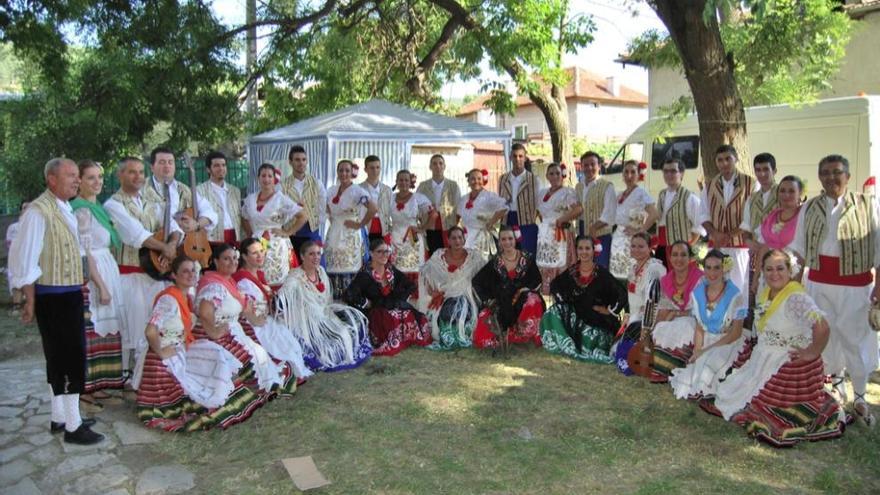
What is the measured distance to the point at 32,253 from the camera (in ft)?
12.5

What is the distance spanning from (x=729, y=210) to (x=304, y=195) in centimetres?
368

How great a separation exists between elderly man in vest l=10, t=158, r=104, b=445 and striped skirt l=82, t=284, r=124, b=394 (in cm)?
55

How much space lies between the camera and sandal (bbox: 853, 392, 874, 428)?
432cm

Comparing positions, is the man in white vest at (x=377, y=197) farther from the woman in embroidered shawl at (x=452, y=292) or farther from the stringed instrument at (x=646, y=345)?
the stringed instrument at (x=646, y=345)

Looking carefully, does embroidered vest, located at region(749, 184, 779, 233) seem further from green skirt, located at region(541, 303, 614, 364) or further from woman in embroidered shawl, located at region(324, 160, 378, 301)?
woman in embroidered shawl, located at region(324, 160, 378, 301)

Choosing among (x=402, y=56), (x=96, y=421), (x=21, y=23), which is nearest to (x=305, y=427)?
(x=96, y=421)

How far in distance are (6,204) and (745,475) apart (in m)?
12.0

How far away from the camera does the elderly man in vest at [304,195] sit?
653 centimetres

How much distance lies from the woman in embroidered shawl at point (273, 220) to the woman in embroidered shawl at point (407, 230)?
105 centimetres

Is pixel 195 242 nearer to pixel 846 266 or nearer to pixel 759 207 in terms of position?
pixel 759 207

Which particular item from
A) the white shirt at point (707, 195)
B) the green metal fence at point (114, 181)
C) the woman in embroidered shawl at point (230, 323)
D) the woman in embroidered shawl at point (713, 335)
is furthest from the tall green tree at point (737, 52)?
the green metal fence at point (114, 181)

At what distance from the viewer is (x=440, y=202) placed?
727cm

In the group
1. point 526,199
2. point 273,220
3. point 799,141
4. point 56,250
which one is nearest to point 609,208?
point 526,199

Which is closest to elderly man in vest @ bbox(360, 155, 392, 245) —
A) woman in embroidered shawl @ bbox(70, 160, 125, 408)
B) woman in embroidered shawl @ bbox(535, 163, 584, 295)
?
woman in embroidered shawl @ bbox(535, 163, 584, 295)
